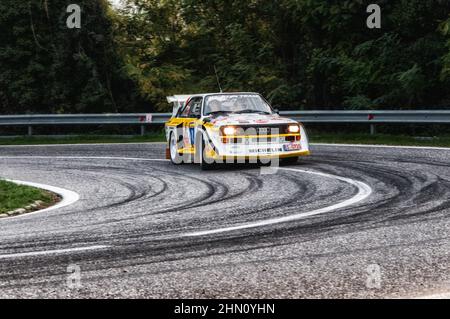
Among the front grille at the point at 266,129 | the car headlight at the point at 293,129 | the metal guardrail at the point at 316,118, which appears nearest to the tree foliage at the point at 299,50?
the metal guardrail at the point at 316,118

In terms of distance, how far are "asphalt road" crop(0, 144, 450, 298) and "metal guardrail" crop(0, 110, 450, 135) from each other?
5714mm

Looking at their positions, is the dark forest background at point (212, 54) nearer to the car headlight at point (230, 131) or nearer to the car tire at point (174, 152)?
the car tire at point (174, 152)

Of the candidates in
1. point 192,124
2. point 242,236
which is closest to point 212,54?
point 192,124

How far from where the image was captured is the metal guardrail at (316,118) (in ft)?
60.8

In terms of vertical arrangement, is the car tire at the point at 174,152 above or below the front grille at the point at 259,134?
below

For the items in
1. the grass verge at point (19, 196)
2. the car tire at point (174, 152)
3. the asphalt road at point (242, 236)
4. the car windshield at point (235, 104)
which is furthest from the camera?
the car tire at point (174, 152)

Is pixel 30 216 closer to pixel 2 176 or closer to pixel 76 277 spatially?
pixel 76 277

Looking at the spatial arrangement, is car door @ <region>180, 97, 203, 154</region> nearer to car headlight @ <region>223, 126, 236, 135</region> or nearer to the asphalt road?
car headlight @ <region>223, 126, 236, 135</region>

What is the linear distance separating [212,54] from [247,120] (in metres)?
15.0

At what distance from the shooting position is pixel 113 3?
2959 centimetres

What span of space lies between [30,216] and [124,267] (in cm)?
343

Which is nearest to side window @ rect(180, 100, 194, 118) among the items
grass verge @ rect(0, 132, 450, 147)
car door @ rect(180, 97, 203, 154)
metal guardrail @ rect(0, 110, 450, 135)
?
Answer: car door @ rect(180, 97, 203, 154)

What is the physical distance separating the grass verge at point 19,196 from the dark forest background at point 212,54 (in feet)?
40.8
